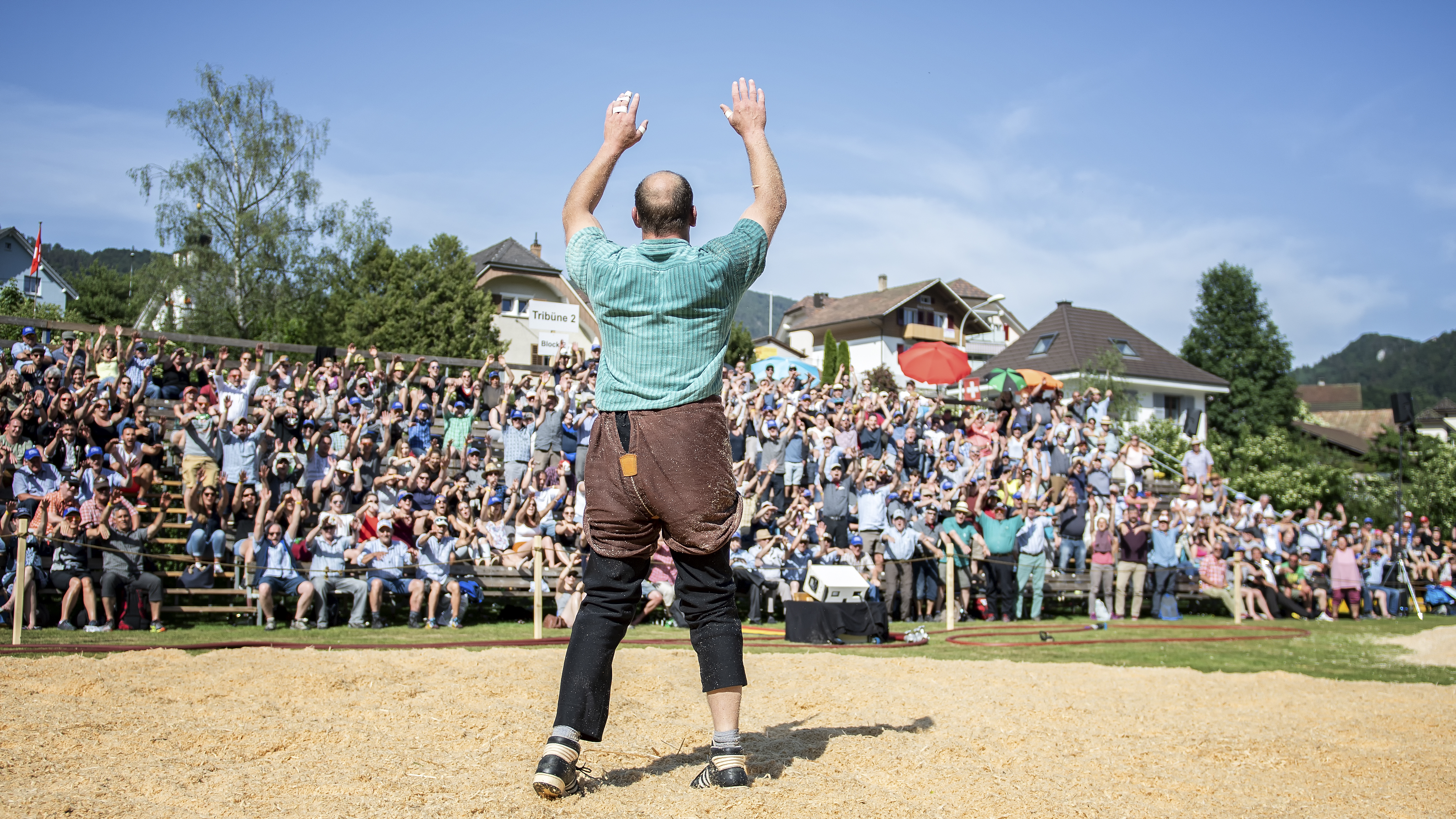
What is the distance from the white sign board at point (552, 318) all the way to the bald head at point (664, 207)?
68.2 feet

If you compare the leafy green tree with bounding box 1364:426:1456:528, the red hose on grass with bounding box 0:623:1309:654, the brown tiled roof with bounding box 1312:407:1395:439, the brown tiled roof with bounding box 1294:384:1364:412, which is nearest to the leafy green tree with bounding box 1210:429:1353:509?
the leafy green tree with bounding box 1364:426:1456:528

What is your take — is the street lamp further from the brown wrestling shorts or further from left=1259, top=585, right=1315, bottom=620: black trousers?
the brown wrestling shorts

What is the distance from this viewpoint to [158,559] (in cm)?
1182

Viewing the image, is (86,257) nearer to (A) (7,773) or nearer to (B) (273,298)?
(B) (273,298)

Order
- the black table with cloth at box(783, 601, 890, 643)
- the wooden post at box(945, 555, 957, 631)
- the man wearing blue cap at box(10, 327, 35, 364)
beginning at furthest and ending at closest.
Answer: the man wearing blue cap at box(10, 327, 35, 364) < the wooden post at box(945, 555, 957, 631) < the black table with cloth at box(783, 601, 890, 643)

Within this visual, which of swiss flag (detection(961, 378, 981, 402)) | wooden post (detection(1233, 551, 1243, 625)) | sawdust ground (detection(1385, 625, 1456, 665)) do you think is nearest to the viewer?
sawdust ground (detection(1385, 625, 1456, 665))

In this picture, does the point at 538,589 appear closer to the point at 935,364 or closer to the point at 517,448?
the point at 517,448

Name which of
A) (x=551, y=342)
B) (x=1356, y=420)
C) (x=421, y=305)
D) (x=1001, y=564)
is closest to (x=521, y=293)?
(x=421, y=305)

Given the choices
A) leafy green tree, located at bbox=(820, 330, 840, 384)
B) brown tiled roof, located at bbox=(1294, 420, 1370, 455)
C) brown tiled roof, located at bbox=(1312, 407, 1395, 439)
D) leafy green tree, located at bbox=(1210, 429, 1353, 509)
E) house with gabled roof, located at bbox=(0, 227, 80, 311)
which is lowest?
leafy green tree, located at bbox=(1210, 429, 1353, 509)

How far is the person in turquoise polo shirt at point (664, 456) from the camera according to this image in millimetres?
3795

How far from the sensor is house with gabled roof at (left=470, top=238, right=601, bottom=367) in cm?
5041

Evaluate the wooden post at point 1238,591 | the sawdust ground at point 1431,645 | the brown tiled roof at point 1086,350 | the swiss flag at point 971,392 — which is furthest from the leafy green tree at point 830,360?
the sawdust ground at point 1431,645

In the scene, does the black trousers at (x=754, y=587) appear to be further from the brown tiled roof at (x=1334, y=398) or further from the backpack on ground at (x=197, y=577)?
the brown tiled roof at (x=1334, y=398)

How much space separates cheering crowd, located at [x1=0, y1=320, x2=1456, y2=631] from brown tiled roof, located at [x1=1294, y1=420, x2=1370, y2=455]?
4479 cm
